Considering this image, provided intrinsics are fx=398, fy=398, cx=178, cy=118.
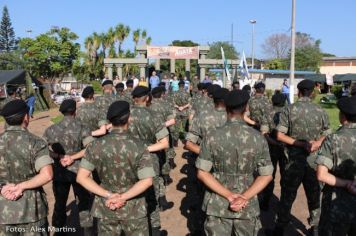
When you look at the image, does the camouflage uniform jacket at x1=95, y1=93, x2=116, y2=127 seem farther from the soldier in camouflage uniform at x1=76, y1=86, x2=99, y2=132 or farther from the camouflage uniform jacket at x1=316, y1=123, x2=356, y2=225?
the camouflage uniform jacket at x1=316, y1=123, x2=356, y2=225

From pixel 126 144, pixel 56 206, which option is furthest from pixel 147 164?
pixel 56 206

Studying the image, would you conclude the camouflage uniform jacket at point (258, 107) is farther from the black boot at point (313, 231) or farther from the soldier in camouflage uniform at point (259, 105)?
the black boot at point (313, 231)

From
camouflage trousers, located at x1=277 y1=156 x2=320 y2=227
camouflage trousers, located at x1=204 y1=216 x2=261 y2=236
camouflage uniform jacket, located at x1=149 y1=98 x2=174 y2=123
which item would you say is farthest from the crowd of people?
camouflage uniform jacket, located at x1=149 y1=98 x2=174 y2=123

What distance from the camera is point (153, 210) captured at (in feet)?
18.0

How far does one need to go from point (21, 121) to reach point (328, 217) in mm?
3293

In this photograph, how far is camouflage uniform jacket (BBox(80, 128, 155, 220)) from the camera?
3804mm

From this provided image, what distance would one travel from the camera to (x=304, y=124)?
5648 mm

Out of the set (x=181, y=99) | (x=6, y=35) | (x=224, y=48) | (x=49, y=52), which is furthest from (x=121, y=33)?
(x=6, y=35)

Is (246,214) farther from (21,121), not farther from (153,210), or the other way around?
(21,121)

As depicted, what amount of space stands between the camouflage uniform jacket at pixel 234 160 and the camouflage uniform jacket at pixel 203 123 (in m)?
1.61

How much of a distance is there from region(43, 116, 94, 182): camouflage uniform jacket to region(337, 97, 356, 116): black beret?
3314mm

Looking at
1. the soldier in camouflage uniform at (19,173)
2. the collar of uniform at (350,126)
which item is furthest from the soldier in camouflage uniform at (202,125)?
the soldier in camouflage uniform at (19,173)

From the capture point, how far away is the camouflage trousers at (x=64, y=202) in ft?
18.8

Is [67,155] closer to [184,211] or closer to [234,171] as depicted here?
[184,211]
